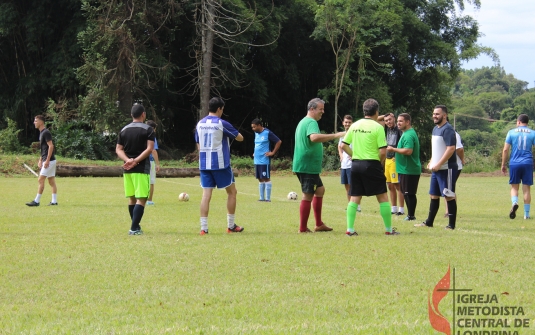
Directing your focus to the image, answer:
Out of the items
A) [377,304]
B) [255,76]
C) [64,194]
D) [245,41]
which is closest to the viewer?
[377,304]

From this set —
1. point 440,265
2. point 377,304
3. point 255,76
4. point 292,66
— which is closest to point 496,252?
point 440,265

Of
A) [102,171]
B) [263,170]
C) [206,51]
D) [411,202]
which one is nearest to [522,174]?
[411,202]

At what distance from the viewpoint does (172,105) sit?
40.3 meters

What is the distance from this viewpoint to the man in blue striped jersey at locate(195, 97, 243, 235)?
32.9 feet

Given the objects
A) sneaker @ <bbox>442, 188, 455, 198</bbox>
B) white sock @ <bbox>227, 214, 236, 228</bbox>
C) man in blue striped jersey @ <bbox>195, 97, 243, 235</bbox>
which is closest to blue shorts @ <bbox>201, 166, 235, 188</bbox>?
man in blue striped jersey @ <bbox>195, 97, 243, 235</bbox>

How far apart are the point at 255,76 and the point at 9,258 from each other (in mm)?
32209

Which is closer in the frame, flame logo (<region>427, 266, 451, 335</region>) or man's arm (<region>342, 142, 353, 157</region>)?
flame logo (<region>427, 266, 451, 335</region>)

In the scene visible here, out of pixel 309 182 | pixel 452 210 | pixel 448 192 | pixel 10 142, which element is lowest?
pixel 452 210

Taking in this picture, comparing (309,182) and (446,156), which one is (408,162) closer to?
(446,156)

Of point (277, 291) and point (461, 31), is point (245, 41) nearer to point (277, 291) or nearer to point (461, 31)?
point (461, 31)

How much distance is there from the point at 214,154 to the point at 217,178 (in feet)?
1.24

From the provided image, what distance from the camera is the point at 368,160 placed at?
9547mm

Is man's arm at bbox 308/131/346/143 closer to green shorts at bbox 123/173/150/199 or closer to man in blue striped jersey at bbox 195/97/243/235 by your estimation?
man in blue striped jersey at bbox 195/97/243/235

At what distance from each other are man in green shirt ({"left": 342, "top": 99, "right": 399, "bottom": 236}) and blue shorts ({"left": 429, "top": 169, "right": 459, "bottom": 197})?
1561 mm
